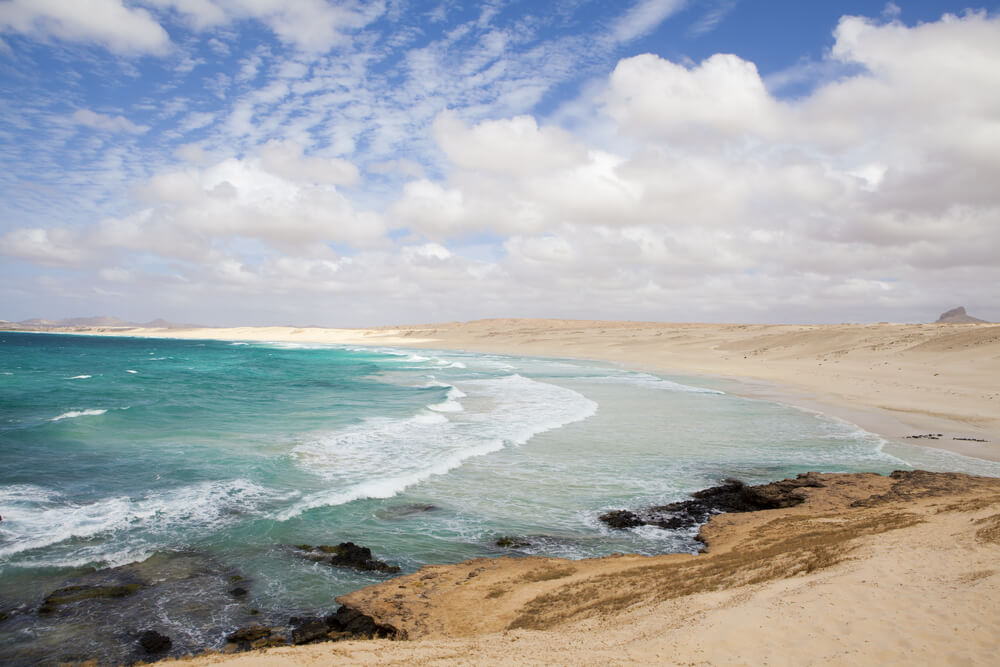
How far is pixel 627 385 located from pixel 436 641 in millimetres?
28778

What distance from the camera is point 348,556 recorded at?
30.2 feet

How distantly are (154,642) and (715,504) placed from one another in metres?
10.5

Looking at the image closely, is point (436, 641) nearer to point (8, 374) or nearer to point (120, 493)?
point (120, 493)

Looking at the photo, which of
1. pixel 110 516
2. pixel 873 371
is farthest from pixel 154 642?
pixel 873 371

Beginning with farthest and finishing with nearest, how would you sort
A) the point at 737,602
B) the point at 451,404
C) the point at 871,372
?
the point at 871,372
the point at 451,404
the point at 737,602

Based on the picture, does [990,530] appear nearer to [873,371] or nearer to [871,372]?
[871,372]

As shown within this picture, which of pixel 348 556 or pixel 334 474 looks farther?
pixel 334 474

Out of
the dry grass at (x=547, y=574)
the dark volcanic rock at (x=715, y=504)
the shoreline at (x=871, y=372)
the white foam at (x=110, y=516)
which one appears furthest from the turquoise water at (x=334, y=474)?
the shoreline at (x=871, y=372)

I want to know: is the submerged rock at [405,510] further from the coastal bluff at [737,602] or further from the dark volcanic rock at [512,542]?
the coastal bluff at [737,602]

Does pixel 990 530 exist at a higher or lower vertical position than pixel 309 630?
higher

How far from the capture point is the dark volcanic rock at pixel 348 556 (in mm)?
8930

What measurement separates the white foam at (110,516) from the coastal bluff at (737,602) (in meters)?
5.04

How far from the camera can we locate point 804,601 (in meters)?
5.72

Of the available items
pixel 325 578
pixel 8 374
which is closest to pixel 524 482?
pixel 325 578
